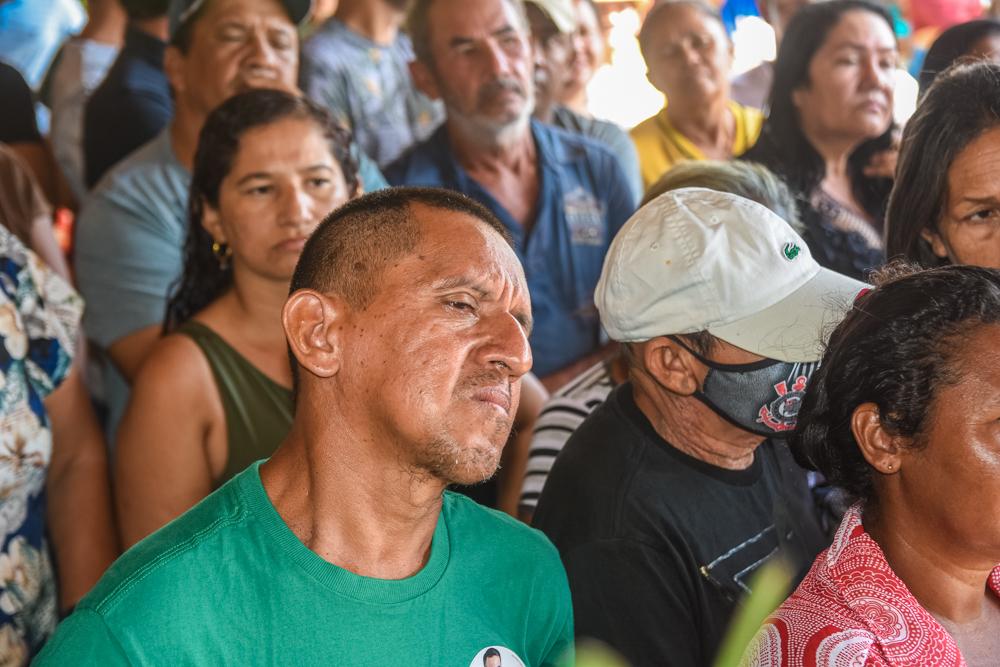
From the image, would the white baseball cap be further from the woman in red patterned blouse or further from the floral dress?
the floral dress

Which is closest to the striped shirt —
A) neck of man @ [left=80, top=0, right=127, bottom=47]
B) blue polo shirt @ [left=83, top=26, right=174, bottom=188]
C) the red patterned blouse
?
the red patterned blouse

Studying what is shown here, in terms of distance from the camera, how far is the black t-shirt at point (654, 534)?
1.79m

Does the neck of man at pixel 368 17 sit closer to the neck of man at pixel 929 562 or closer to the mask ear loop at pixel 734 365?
the mask ear loop at pixel 734 365

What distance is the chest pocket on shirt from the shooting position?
3.50m

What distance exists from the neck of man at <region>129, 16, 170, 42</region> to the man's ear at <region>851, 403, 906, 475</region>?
279cm

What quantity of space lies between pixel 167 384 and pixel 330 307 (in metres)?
0.90

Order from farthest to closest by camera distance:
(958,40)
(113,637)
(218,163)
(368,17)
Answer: (368,17)
(958,40)
(218,163)
(113,637)

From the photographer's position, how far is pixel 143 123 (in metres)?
3.68

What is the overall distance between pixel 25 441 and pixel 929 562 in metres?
→ 1.56

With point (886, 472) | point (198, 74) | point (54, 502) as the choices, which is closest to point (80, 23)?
point (198, 74)

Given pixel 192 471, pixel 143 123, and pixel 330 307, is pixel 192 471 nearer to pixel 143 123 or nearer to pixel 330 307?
pixel 330 307

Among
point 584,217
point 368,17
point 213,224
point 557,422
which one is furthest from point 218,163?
point 368,17

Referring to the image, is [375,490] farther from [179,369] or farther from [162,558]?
[179,369]

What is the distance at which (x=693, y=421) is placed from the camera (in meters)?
2.00
